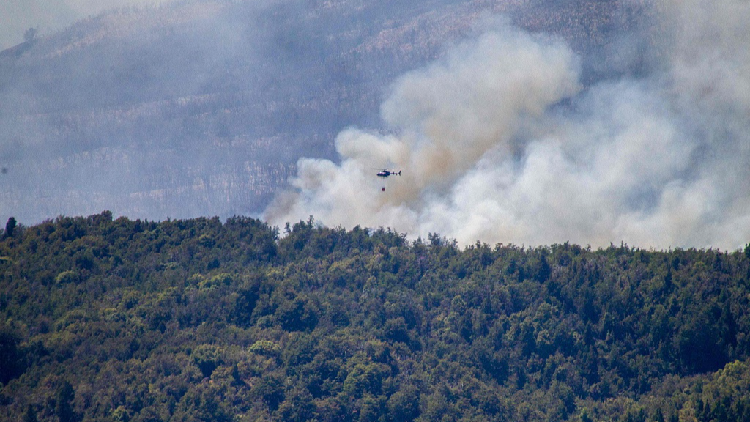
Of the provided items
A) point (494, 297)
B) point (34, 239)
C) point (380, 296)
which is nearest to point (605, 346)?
point (494, 297)

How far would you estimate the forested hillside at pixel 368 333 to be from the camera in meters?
160

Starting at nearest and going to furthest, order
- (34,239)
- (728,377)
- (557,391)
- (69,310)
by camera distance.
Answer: (728,377)
(557,391)
(69,310)
(34,239)

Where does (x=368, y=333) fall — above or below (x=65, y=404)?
above

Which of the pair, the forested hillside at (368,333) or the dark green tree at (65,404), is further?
the forested hillside at (368,333)

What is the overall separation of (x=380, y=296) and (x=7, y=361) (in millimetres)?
46335

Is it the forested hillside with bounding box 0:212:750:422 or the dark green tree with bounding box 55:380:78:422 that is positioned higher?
the forested hillside with bounding box 0:212:750:422

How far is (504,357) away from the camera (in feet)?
568

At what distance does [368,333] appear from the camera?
177500 millimetres

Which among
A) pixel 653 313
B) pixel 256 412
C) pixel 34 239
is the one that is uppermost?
pixel 34 239

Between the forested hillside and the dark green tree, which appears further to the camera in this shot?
the forested hillside

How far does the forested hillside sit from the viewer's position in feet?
523

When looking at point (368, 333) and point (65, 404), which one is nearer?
point (65, 404)

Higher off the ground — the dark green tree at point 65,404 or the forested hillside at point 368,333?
the forested hillside at point 368,333

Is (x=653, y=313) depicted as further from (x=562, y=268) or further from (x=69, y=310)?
(x=69, y=310)
